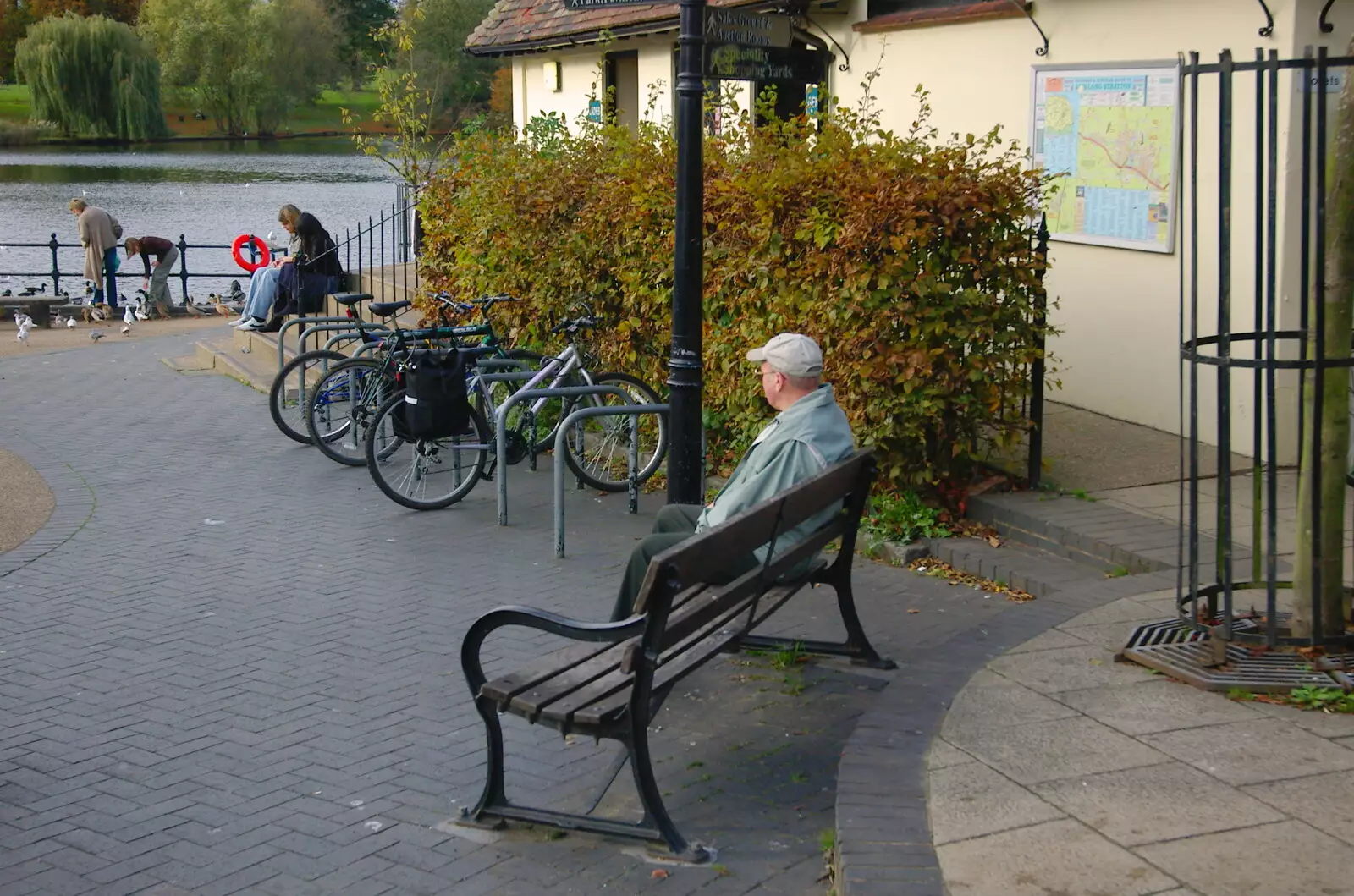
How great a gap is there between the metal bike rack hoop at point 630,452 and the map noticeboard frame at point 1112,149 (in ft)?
10.4

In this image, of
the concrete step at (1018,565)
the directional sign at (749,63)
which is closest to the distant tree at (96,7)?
the directional sign at (749,63)

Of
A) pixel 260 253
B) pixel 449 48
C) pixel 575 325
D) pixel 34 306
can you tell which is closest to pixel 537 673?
pixel 575 325

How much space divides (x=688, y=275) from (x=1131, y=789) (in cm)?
302

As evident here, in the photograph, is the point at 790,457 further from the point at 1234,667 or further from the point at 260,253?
the point at 260,253

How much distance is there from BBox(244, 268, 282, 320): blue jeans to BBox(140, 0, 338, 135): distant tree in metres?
41.3

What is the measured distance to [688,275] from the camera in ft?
20.6

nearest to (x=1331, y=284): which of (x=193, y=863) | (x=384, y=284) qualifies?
(x=193, y=863)

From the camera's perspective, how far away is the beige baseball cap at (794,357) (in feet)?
17.5

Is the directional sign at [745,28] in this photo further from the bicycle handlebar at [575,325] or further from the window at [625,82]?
the window at [625,82]

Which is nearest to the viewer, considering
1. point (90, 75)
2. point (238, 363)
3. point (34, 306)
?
A: point (238, 363)

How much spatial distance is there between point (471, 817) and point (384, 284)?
11.5 metres

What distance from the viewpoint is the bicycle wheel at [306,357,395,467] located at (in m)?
9.79

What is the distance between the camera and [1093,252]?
936 cm

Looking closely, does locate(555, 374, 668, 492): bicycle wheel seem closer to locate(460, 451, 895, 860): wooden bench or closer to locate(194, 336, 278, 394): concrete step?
locate(460, 451, 895, 860): wooden bench
